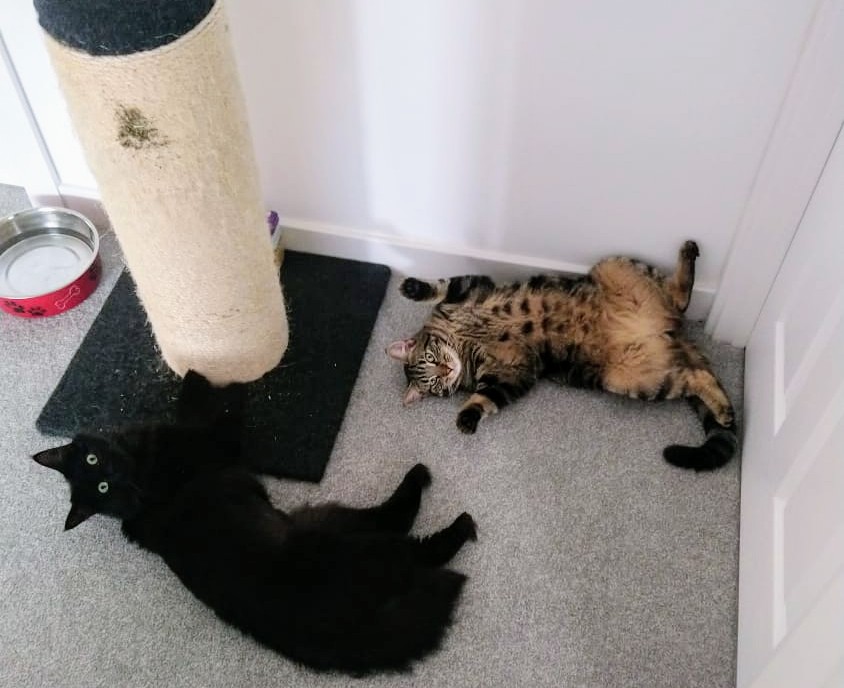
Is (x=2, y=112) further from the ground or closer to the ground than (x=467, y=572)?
further from the ground

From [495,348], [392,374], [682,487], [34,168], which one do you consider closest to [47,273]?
[34,168]

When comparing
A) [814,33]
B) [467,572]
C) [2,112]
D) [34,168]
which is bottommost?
[467,572]

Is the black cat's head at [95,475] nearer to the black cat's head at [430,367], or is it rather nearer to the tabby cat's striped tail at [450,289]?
the black cat's head at [430,367]

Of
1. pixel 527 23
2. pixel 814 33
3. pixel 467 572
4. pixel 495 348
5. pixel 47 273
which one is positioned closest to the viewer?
pixel 814 33

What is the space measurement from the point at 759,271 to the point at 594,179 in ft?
1.25

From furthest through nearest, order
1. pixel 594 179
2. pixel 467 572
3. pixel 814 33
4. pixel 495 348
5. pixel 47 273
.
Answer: pixel 47 273
pixel 495 348
pixel 594 179
pixel 467 572
pixel 814 33

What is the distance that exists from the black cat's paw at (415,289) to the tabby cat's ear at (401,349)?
10 centimetres

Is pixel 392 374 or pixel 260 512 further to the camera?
pixel 392 374

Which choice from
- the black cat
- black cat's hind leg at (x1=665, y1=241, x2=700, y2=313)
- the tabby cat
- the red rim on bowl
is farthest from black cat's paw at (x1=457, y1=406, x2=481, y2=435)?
the red rim on bowl

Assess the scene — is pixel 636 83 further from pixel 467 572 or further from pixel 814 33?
pixel 467 572

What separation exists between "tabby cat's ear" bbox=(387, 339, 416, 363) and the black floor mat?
78mm

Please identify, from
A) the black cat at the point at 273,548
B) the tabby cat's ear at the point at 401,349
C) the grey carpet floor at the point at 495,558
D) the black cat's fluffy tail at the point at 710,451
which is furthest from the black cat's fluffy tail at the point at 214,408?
the black cat's fluffy tail at the point at 710,451

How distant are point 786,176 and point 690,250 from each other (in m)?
0.25

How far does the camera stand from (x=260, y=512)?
1372mm
